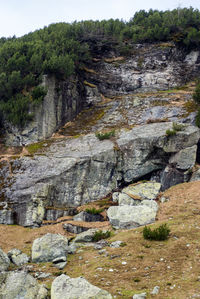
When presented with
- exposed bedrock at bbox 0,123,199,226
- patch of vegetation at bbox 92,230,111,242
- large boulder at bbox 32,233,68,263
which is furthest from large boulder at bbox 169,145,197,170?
large boulder at bbox 32,233,68,263

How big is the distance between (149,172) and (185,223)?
1194 centimetres

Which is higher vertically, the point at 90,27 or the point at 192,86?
the point at 90,27

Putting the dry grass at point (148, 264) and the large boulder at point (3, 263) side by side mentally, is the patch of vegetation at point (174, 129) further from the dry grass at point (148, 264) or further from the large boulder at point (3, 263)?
the large boulder at point (3, 263)

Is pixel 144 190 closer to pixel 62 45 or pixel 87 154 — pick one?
pixel 87 154

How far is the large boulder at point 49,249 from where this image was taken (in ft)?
39.4

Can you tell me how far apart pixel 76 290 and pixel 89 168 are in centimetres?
1794

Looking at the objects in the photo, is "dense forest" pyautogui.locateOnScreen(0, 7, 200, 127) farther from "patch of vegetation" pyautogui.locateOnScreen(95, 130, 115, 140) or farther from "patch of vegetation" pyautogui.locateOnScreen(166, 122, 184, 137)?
"patch of vegetation" pyautogui.locateOnScreen(166, 122, 184, 137)

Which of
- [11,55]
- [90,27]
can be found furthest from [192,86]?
[11,55]

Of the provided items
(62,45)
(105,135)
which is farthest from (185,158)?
(62,45)

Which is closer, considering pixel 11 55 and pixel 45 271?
pixel 45 271

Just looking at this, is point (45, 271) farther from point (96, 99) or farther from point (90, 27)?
point (90, 27)

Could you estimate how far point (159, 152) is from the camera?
26094 millimetres

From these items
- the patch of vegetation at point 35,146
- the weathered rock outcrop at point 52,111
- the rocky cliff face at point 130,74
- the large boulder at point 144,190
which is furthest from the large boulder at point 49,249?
the rocky cliff face at point 130,74

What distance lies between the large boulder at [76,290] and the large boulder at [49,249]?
14.9ft
